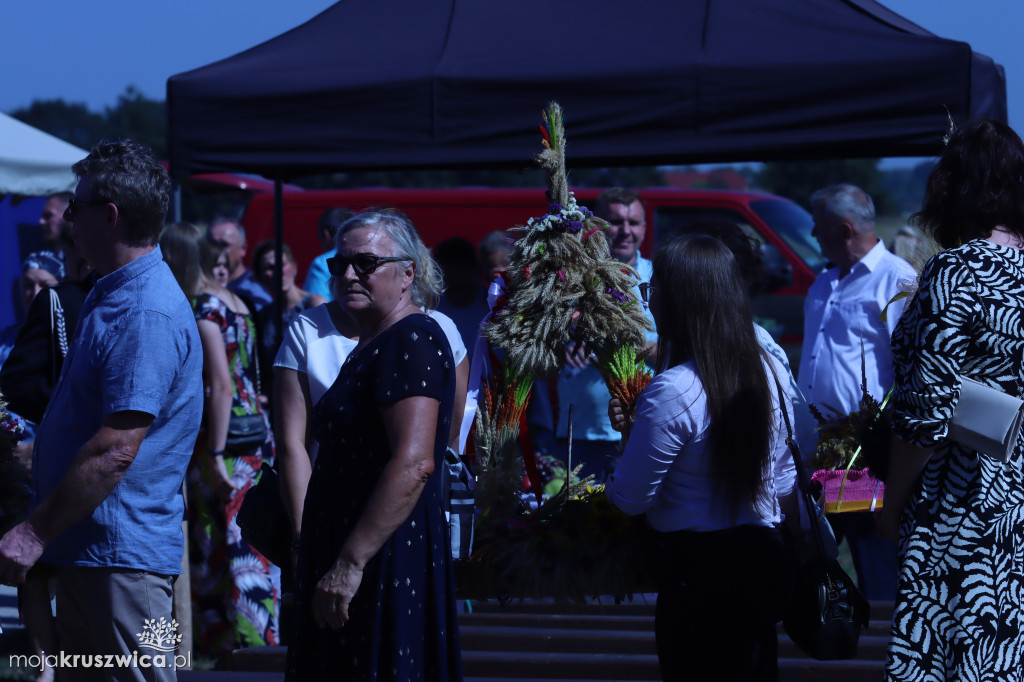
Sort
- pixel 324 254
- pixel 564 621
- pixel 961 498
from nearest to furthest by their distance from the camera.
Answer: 1. pixel 961 498
2. pixel 564 621
3. pixel 324 254

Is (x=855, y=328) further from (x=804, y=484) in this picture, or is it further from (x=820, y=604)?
(x=820, y=604)

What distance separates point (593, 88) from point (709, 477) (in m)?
2.06

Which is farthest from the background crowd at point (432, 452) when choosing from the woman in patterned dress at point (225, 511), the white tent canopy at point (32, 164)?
the white tent canopy at point (32, 164)

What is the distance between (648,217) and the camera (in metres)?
10.5

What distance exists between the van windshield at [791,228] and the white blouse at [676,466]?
26.8ft

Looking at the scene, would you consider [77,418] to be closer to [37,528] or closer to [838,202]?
[37,528]

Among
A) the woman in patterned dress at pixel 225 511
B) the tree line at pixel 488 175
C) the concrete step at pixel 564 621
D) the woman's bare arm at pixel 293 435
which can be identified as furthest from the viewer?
the tree line at pixel 488 175

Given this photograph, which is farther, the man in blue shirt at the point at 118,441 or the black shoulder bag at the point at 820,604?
the black shoulder bag at the point at 820,604

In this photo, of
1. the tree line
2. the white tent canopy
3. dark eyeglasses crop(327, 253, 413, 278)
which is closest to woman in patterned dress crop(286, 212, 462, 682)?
dark eyeglasses crop(327, 253, 413, 278)

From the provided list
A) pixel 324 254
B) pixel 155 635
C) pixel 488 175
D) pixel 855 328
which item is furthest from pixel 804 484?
pixel 488 175

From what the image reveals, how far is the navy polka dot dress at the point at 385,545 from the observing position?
98.4 inches

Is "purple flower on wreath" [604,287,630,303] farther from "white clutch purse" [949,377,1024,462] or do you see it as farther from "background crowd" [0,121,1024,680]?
"white clutch purse" [949,377,1024,462]

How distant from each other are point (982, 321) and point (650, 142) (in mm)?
2187

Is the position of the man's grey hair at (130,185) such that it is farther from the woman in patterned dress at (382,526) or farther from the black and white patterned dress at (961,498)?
the black and white patterned dress at (961,498)
